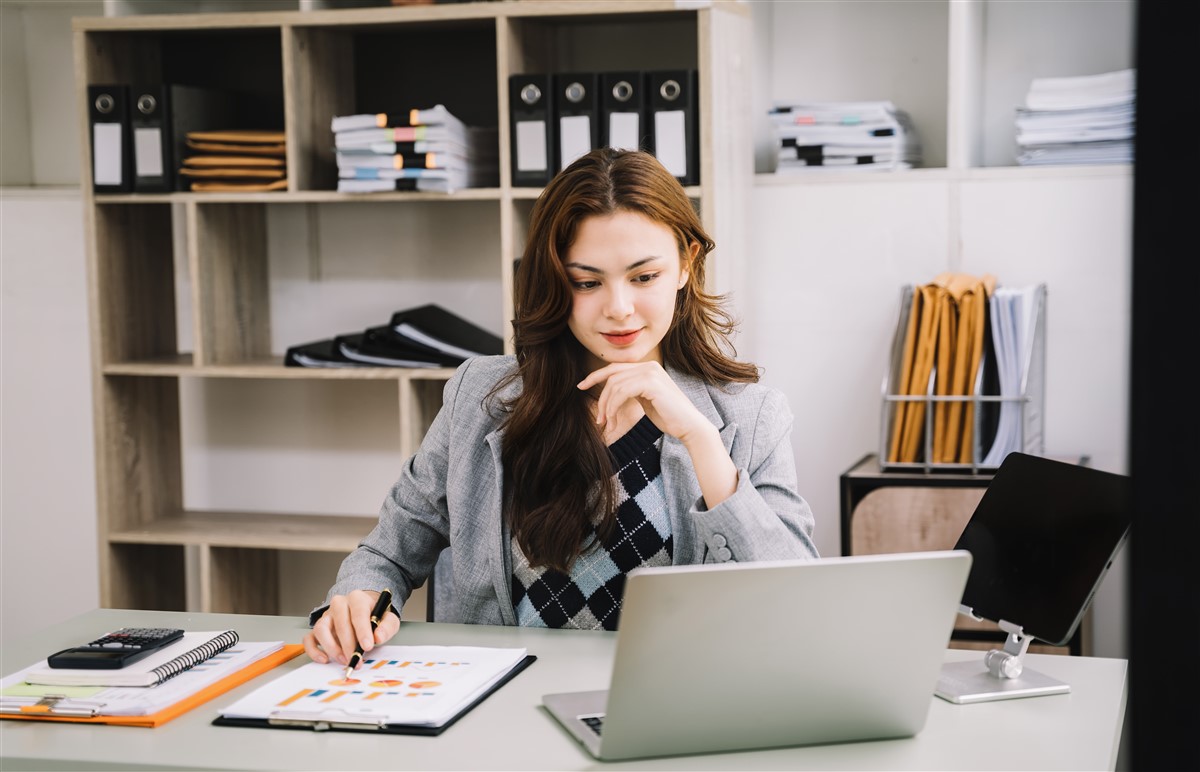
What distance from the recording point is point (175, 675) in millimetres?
1308

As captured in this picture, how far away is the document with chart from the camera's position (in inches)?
45.4

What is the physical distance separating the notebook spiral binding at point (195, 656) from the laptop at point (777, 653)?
486 millimetres

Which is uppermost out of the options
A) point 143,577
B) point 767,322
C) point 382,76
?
point 382,76

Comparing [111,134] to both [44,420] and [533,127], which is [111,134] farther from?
[533,127]

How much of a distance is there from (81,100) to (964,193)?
216 centimetres

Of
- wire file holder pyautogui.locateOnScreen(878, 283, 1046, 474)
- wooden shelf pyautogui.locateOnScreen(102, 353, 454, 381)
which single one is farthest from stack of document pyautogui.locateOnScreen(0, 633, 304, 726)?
wire file holder pyautogui.locateOnScreen(878, 283, 1046, 474)

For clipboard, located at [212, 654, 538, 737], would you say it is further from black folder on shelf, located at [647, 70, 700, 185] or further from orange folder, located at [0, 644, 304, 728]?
black folder on shelf, located at [647, 70, 700, 185]

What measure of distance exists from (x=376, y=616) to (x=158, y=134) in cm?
192

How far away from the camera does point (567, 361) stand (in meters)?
1.72

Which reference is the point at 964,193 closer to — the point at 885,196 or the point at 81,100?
the point at 885,196

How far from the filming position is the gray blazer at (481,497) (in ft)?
5.31

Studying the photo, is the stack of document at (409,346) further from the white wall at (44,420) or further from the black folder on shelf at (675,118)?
the white wall at (44,420)

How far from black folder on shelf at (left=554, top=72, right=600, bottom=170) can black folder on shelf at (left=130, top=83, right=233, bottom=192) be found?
0.96 meters

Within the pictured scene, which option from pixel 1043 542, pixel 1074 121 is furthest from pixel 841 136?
pixel 1043 542
